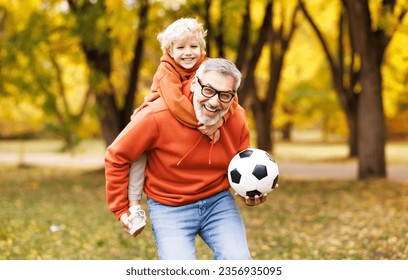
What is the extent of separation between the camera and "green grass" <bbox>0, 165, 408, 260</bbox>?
7918mm

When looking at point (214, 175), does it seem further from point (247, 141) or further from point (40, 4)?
point (40, 4)

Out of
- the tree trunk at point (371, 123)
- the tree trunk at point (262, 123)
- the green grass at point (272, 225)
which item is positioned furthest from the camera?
the tree trunk at point (262, 123)

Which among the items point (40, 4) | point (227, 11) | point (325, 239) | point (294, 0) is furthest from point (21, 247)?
point (294, 0)

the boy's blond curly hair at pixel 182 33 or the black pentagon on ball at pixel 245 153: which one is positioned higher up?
the boy's blond curly hair at pixel 182 33

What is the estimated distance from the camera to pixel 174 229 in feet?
12.9

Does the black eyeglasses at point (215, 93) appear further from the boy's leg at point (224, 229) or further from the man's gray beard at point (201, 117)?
the boy's leg at point (224, 229)

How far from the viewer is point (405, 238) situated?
8477 millimetres

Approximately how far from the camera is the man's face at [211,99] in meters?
3.72

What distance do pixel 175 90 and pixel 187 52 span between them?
272 millimetres

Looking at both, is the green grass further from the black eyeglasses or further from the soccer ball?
the black eyeglasses

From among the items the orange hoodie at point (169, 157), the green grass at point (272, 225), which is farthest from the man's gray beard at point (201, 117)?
the green grass at point (272, 225)

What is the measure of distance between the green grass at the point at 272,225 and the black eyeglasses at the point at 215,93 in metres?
4.25

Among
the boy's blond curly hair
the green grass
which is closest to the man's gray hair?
the boy's blond curly hair

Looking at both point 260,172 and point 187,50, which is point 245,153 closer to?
point 260,172
